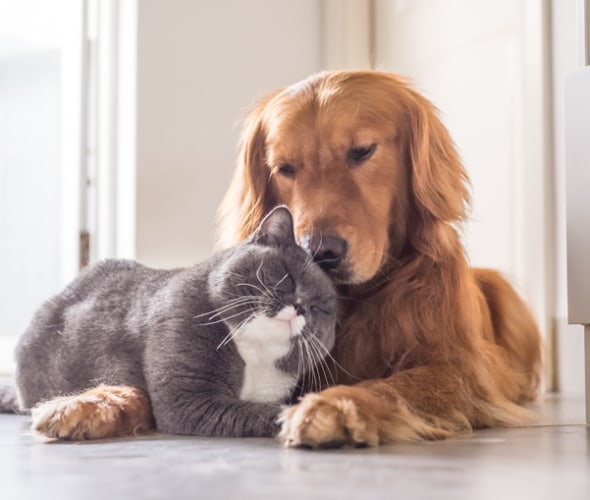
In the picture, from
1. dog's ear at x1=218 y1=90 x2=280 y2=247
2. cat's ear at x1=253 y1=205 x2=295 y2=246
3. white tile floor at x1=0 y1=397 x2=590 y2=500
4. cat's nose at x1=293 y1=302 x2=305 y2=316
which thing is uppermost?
dog's ear at x1=218 y1=90 x2=280 y2=247

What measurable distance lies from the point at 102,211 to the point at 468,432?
1470 mm

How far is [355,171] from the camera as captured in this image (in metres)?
1.53

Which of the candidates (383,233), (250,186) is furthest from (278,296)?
(250,186)

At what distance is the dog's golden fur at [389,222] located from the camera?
1472 mm

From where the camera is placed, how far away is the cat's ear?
1.38 metres

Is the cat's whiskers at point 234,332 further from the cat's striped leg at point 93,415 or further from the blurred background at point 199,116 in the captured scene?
the blurred background at point 199,116

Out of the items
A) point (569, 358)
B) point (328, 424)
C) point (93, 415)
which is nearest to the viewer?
point (328, 424)

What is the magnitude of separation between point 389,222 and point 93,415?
0.61 m

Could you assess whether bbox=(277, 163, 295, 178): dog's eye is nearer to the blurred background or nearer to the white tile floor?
the white tile floor

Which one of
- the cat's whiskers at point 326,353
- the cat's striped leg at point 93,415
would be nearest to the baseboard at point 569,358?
the cat's whiskers at point 326,353

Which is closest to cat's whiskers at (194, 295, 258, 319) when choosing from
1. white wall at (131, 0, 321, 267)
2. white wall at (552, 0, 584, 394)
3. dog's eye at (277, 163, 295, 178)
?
dog's eye at (277, 163, 295, 178)

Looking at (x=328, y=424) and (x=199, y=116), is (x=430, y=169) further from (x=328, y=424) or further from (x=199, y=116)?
(x=199, y=116)

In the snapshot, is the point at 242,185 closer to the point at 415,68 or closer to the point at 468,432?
the point at 468,432

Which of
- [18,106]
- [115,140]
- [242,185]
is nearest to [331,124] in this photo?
[242,185]
